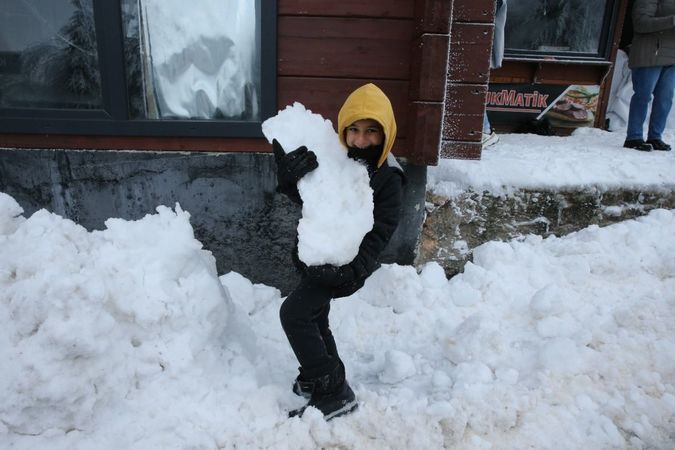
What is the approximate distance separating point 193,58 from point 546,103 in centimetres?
577

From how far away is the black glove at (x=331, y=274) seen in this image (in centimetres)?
208

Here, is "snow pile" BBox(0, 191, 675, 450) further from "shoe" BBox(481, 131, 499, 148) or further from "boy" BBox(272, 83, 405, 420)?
"shoe" BBox(481, 131, 499, 148)

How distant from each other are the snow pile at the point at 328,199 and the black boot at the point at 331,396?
2.03ft

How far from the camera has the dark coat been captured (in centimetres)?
467

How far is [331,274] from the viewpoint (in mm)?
2084

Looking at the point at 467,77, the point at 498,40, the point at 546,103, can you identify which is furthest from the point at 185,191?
the point at 546,103

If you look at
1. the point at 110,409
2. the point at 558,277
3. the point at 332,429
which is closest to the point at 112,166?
the point at 110,409

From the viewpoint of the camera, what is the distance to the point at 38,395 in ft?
6.27

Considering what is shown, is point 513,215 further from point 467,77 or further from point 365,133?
point 365,133

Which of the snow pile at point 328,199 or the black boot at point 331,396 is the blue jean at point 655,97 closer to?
the snow pile at point 328,199

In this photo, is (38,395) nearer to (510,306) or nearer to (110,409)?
(110,409)

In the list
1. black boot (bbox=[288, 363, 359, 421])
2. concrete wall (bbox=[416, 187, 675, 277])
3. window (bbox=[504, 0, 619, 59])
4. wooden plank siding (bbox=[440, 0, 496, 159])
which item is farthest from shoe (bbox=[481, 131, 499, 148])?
black boot (bbox=[288, 363, 359, 421])

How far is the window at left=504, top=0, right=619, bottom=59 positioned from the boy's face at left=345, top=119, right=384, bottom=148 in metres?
5.96

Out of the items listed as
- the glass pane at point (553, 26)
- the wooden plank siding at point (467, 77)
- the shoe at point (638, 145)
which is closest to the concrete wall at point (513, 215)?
the wooden plank siding at point (467, 77)
